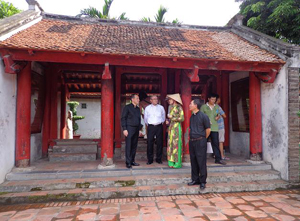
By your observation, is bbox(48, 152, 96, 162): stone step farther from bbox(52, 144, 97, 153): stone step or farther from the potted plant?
the potted plant

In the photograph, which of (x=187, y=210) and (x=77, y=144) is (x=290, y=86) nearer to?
(x=187, y=210)

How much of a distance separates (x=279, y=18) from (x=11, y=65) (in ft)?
28.4

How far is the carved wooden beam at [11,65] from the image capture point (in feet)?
13.6

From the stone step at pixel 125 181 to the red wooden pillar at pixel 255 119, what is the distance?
745mm

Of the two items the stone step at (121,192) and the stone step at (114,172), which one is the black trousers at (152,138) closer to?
the stone step at (114,172)

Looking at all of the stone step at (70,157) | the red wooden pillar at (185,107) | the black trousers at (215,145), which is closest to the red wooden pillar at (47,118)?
the stone step at (70,157)

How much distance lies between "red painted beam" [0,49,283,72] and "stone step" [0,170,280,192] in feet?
8.29

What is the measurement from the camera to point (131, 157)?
4.95 m

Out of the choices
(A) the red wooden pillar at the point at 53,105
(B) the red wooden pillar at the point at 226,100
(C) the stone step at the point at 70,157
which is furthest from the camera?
(B) the red wooden pillar at the point at 226,100

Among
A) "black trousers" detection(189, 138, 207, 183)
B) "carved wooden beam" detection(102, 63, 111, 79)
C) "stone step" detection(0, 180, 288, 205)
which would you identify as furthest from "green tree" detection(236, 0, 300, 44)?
"carved wooden beam" detection(102, 63, 111, 79)

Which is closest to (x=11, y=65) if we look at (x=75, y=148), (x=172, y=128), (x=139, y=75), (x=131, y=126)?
(x=131, y=126)

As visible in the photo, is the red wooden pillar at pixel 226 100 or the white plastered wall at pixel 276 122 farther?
the red wooden pillar at pixel 226 100

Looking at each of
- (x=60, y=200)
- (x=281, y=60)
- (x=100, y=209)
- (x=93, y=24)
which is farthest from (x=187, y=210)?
(x=93, y=24)

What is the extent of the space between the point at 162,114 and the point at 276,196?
2.97 metres
